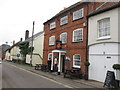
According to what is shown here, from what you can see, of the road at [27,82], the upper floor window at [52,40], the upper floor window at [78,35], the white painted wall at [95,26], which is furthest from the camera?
the upper floor window at [52,40]

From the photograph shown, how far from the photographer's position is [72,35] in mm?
16906

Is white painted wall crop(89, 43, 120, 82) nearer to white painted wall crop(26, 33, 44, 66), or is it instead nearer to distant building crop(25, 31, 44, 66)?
distant building crop(25, 31, 44, 66)

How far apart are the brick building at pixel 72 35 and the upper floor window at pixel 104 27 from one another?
1.92 m

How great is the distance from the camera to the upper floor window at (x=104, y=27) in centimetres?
1227

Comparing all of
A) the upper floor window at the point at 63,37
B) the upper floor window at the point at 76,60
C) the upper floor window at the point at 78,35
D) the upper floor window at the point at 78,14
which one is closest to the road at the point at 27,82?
the upper floor window at the point at 76,60

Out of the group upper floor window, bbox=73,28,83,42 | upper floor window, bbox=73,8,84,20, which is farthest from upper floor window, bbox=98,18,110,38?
upper floor window, bbox=73,8,84,20

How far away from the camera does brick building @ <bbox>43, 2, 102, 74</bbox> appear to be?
1486 cm

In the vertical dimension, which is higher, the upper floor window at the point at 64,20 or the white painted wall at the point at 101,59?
the upper floor window at the point at 64,20

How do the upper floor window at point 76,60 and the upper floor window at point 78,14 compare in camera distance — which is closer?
the upper floor window at point 76,60

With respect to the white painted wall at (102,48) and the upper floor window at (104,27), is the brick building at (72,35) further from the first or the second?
the upper floor window at (104,27)

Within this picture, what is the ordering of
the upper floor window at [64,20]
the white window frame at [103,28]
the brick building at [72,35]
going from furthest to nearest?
the upper floor window at [64,20] → the brick building at [72,35] → the white window frame at [103,28]

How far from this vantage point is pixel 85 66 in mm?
14023

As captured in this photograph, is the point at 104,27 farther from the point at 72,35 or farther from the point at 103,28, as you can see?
the point at 72,35

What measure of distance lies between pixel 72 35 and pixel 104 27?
497cm
